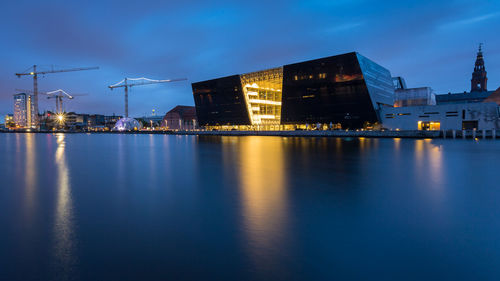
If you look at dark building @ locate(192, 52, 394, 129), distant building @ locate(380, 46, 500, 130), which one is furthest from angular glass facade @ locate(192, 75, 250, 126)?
distant building @ locate(380, 46, 500, 130)

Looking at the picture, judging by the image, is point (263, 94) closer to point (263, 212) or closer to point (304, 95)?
point (304, 95)

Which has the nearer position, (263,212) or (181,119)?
(263,212)

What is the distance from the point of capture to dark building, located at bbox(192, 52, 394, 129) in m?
69.0

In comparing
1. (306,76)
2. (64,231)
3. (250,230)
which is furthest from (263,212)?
(306,76)

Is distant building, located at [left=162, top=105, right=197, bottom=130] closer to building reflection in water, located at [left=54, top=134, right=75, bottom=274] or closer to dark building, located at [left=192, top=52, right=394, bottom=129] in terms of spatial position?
dark building, located at [left=192, top=52, right=394, bottom=129]

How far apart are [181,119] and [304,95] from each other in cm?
9018

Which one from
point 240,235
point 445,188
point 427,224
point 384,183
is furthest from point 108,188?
point 445,188

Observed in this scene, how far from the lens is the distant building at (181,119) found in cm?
14812

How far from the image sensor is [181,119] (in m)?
149

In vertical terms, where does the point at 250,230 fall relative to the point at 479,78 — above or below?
below

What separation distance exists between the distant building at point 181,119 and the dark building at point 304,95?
42.6 metres

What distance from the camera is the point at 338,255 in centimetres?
512

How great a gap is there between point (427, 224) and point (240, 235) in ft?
16.6

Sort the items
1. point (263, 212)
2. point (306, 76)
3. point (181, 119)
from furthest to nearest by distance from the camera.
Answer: point (181, 119) < point (306, 76) < point (263, 212)
